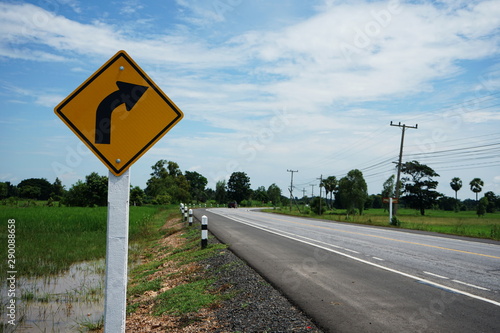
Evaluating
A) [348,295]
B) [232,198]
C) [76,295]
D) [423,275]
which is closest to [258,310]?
[348,295]

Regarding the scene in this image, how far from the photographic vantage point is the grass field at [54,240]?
10805 millimetres

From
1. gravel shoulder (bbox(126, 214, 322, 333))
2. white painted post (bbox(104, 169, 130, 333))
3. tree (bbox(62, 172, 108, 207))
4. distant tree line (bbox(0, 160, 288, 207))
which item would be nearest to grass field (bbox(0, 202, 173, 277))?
gravel shoulder (bbox(126, 214, 322, 333))

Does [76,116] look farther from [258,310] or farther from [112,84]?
[258,310]

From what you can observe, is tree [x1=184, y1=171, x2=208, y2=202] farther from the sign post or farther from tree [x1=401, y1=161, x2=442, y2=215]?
the sign post

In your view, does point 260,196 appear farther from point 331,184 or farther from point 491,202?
point 491,202

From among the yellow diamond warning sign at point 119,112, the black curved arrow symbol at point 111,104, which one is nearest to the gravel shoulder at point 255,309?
the yellow diamond warning sign at point 119,112

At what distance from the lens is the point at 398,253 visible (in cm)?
1056

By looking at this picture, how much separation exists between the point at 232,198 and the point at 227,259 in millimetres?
123375

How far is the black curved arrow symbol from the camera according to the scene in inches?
106

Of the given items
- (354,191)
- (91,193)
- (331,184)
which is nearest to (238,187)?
(331,184)

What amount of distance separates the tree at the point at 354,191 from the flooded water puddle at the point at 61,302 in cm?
7660

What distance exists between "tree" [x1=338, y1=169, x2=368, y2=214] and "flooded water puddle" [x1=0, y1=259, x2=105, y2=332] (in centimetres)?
7660

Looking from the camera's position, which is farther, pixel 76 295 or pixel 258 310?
pixel 76 295

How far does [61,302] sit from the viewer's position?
7.53 metres
